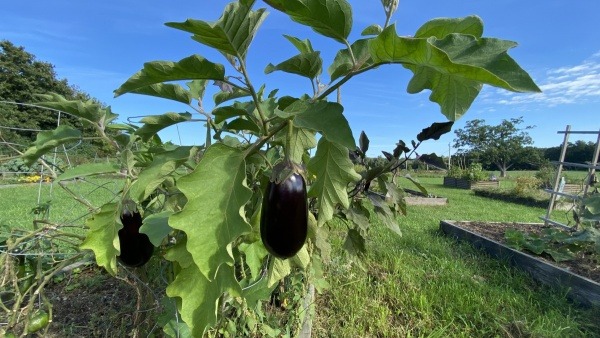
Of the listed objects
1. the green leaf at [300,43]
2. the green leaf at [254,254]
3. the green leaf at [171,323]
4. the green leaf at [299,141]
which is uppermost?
the green leaf at [300,43]

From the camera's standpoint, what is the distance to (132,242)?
70cm

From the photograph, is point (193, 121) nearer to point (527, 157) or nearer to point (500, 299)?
point (500, 299)

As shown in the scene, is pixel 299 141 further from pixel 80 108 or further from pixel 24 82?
pixel 24 82

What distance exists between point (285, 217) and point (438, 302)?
1.76 meters

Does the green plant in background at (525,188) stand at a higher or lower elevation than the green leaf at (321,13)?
lower

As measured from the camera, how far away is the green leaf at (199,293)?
44 cm

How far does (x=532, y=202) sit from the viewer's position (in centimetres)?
838

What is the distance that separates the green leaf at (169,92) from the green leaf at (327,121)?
0.29 meters

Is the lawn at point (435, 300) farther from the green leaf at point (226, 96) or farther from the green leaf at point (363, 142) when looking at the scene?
the green leaf at point (226, 96)

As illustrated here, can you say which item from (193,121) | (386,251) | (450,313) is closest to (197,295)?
(193,121)

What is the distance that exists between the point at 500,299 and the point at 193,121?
1988 millimetres

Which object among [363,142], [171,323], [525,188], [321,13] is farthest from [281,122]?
[525,188]

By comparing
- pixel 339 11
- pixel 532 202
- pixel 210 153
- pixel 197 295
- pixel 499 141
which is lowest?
pixel 532 202

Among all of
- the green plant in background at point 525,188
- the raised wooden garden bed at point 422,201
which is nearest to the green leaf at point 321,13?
the raised wooden garden bed at point 422,201
